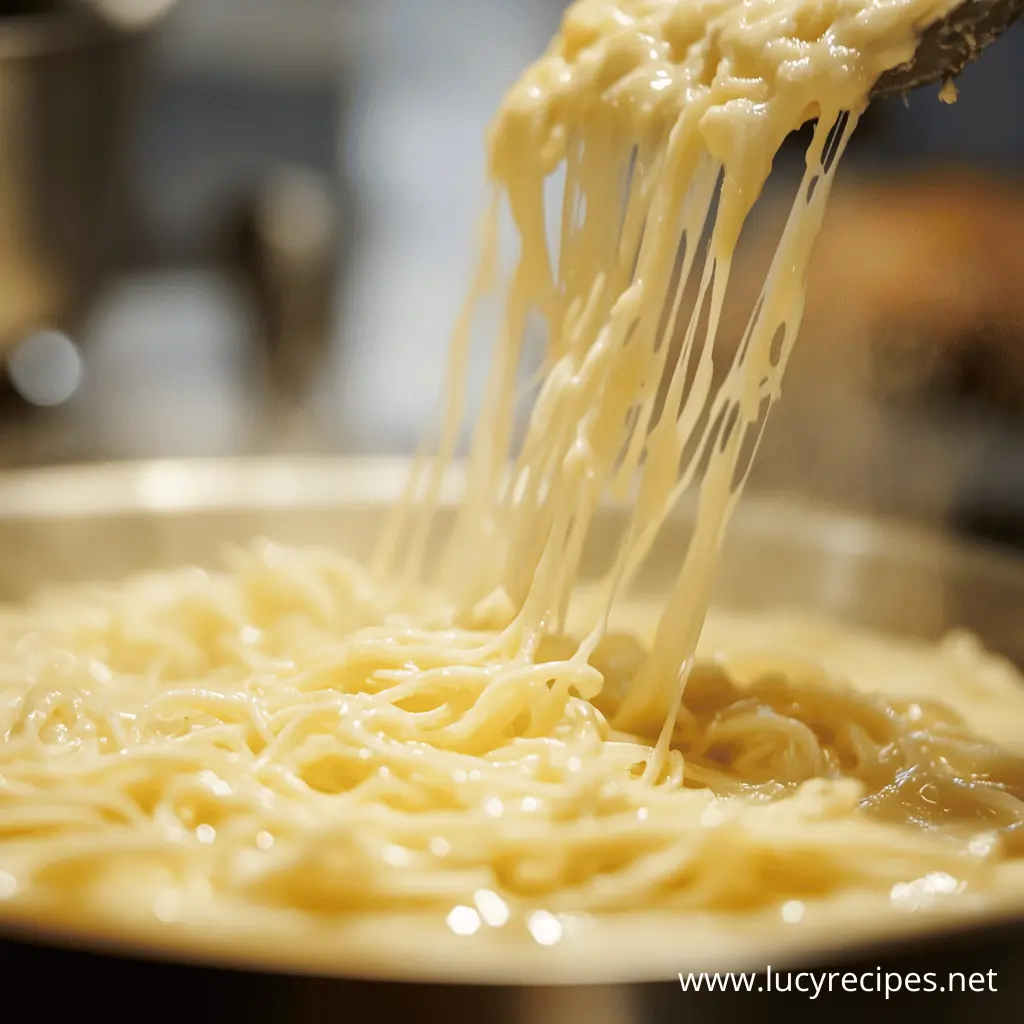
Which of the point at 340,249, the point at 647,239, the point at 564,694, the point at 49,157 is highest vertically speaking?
the point at 340,249

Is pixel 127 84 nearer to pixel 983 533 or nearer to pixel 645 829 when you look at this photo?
pixel 983 533

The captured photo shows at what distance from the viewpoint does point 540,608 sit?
1.24 m

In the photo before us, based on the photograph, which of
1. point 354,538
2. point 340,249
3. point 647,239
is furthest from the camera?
point 340,249

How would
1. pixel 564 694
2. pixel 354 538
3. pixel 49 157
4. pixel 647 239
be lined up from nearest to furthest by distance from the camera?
pixel 564 694 < pixel 647 239 < pixel 354 538 < pixel 49 157

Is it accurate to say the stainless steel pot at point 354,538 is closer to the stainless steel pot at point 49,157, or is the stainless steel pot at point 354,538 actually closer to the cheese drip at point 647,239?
the stainless steel pot at point 49,157

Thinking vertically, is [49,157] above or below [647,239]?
above

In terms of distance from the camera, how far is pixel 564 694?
116cm

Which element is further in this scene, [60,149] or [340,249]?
[340,249]

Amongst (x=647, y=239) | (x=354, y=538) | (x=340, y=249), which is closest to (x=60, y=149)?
(x=354, y=538)

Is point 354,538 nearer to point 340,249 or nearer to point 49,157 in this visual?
point 49,157

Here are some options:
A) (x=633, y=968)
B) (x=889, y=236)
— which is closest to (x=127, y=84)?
(x=889, y=236)

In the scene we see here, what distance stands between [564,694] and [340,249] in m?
3.69

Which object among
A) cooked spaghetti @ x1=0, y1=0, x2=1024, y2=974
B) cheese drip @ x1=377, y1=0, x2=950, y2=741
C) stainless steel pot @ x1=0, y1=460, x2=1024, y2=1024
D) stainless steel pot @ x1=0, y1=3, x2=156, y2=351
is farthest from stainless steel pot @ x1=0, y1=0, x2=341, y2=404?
cheese drip @ x1=377, y1=0, x2=950, y2=741

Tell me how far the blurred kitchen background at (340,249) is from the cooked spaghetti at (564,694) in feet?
2.96
